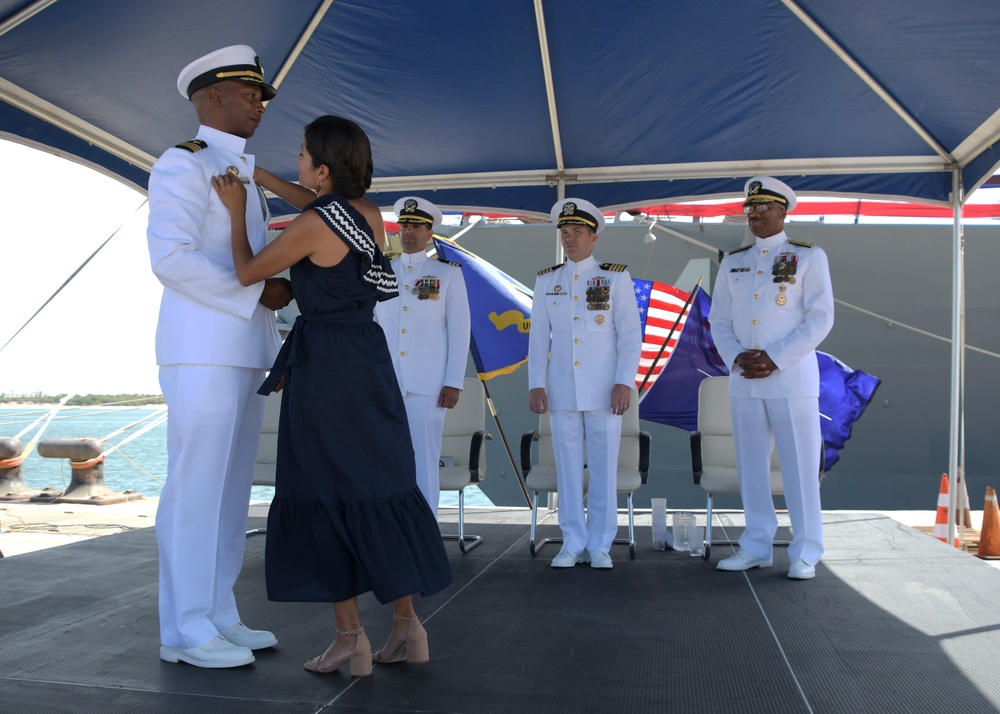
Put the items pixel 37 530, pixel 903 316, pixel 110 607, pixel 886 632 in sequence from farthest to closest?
pixel 903 316
pixel 37 530
pixel 110 607
pixel 886 632

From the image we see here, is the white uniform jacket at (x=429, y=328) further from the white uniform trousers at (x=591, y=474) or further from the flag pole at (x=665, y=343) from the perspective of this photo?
the flag pole at (x=665, y=343)

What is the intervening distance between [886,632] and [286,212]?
4.72 metres

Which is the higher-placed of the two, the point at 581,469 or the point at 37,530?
the point at 581,469

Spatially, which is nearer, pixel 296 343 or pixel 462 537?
pixel 296 343

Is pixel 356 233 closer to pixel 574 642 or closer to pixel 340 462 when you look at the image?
pixel 340 462

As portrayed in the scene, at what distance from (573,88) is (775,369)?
2.02 meters

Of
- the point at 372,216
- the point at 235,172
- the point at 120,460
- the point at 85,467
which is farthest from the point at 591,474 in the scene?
the point at 120,460

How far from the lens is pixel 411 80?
477 centimetres

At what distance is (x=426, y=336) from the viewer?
440 cm

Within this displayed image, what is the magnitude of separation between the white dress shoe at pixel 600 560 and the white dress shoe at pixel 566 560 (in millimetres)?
83

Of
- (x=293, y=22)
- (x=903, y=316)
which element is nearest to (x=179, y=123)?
(x=293, y=22)

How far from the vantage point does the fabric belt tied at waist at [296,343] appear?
2242 mm

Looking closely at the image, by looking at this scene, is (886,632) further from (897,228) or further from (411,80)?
(897,228)

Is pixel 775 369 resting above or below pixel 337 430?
above
